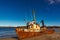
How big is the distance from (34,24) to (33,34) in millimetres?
6270

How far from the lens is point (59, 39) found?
2862cm

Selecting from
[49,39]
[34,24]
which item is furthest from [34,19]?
[49,39]

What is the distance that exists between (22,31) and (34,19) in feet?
37.6

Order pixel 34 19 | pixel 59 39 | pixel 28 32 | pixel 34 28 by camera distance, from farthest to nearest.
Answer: pixel 34 19 → pixel 34 28 → pixel 28 32 → pixel 59 39

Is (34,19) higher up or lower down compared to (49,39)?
higher up

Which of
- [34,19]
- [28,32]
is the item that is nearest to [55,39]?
[28,32]

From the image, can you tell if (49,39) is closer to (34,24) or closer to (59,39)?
(59,39)

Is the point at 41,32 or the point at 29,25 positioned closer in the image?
the point at 41,32

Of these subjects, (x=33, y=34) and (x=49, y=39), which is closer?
(x=49, y=39)

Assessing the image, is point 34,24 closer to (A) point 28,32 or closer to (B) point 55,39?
(A) point 28,32

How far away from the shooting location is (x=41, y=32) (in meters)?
47.0

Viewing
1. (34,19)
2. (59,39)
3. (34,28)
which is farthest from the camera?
(34,19)

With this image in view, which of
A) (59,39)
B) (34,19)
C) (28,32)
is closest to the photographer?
(59,39)

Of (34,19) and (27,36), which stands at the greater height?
(34,19)
